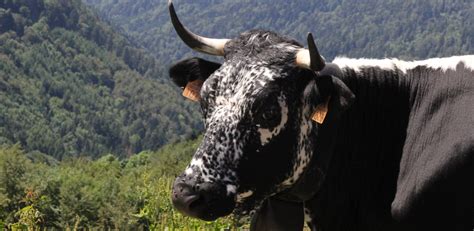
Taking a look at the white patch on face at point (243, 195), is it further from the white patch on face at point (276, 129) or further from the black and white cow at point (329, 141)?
the white patch on face at point (276, 129)

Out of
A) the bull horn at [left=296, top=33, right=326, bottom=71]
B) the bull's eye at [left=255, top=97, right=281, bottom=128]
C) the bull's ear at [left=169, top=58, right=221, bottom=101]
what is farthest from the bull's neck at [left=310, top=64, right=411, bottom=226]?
the bull's ear at [left=169, top=58, right=221, bottom=101]

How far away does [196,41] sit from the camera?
700cm

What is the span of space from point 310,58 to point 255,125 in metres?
0.67

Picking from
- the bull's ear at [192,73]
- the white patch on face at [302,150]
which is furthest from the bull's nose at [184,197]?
the bull's ear at [192,73]

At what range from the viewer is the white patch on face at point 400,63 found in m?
6.68

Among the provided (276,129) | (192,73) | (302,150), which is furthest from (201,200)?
(192,73)

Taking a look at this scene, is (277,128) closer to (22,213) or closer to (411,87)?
(411,87)

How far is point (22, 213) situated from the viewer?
10391 millimetres

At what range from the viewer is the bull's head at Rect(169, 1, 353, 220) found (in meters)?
5.94

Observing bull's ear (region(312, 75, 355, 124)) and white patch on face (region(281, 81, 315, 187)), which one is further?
white patch on face (region(281, 81, 315, 187))

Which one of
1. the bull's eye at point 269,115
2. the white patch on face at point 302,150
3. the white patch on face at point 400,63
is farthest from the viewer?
the white patch on face at point 400,63

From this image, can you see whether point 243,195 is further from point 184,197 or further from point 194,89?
point 194,89

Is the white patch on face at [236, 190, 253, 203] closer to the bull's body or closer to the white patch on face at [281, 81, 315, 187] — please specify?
the white patch on face at [281, 81, 315, 187]

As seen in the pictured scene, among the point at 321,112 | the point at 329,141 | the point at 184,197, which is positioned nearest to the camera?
the point at 184,197
